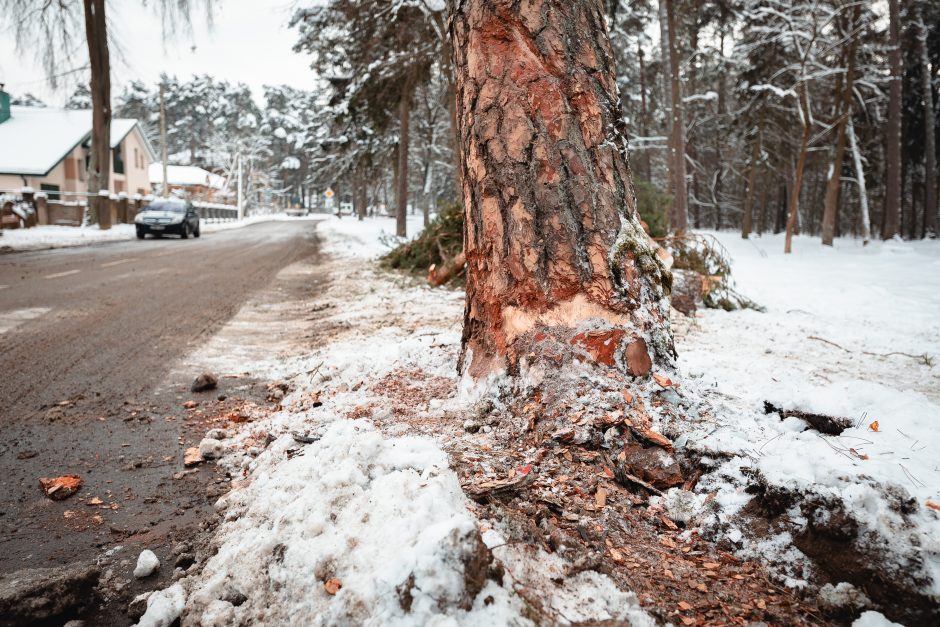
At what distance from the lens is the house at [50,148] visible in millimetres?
29719

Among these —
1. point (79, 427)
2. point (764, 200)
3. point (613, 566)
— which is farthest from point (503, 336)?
point (764, 200)

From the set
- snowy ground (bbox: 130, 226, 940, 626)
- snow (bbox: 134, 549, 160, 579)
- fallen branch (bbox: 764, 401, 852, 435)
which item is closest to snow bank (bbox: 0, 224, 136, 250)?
snowy ground (bbox: 130, 226, 940, 626)

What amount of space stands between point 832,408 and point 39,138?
42488 millimetres

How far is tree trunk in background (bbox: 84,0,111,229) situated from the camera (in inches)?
722

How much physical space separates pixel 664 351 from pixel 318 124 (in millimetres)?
42895

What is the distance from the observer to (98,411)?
127 inches

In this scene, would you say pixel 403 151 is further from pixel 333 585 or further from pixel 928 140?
pixel 928 140

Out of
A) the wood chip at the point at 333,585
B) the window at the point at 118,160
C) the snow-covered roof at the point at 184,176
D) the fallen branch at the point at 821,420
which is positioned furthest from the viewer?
the snow-covered roof at the point at 184,176

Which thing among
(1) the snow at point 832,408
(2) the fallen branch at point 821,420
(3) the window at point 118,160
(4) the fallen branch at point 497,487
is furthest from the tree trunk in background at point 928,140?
(3) the window at point 118,160

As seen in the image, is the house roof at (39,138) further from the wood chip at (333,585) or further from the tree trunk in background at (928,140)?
the tree trunk in background at (928,140)

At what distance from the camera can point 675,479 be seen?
2061 millimetres

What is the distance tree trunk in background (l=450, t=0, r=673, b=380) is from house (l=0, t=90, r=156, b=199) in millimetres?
32738

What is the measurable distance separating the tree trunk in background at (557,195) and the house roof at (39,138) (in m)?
35.3

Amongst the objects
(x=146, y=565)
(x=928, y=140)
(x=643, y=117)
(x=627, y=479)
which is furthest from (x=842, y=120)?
(x=146, y=565)
